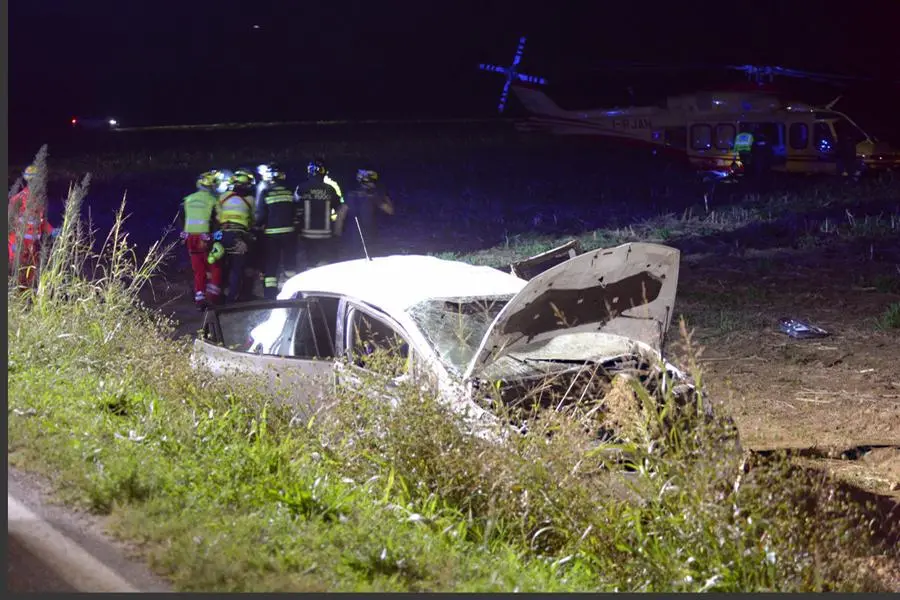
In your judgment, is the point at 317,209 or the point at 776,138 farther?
the point at 776,138

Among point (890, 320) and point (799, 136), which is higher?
point (799, 136)

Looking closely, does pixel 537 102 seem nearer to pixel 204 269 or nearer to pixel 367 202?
pixel 367 202

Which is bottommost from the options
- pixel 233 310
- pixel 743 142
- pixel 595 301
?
pixel 233 310

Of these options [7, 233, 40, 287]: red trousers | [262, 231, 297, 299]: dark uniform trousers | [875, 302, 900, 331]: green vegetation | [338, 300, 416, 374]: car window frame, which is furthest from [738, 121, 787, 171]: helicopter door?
[338, 300, 416, 374]: car window frame

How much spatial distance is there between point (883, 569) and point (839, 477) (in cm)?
190

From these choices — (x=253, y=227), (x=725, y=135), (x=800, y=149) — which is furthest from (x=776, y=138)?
(x=253, y=227)

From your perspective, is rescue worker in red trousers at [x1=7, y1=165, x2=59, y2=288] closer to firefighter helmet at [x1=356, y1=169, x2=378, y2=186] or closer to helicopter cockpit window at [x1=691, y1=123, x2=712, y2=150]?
firefighter helmet at [x1=356, y1=169, x2=378, y2=186]

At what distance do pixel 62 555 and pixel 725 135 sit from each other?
24762 mm

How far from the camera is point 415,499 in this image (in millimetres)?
5496

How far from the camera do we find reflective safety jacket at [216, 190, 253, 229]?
1220cm

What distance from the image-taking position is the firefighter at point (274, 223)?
1238 centimetres

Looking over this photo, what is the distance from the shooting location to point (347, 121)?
44.7 m

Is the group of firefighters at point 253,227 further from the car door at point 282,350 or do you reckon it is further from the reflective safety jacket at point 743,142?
the reflective safety jacket at point 743,142

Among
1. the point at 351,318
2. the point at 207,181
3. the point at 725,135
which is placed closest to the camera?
the point at 351,318
